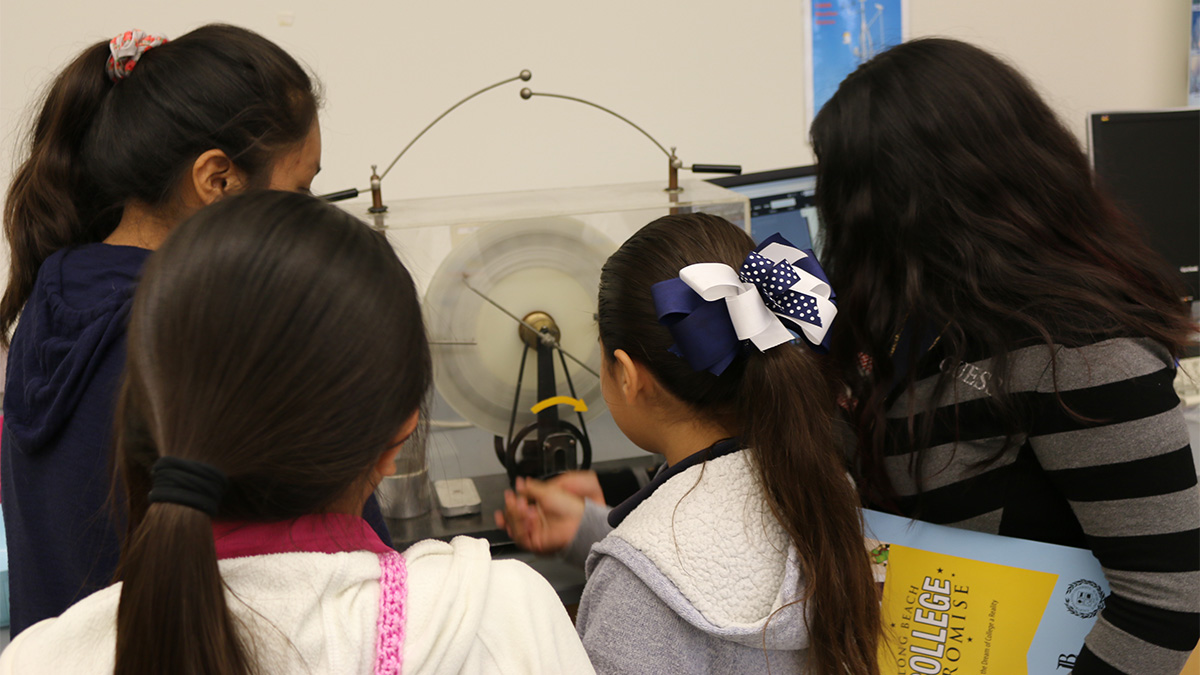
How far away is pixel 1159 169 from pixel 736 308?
1605mm

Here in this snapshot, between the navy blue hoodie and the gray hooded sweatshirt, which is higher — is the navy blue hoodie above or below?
above

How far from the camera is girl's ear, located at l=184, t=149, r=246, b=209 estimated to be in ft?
2.58

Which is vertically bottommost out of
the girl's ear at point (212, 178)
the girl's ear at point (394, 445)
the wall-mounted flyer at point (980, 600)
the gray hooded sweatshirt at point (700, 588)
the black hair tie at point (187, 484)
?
the wall-mounted flyer at point (980, 600)

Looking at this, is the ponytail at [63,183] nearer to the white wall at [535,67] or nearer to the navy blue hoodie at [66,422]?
the navy blue hoodie at [66,422]

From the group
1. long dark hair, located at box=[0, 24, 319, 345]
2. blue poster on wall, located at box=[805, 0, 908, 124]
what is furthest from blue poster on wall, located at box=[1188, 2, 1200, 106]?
long dark hair, located at box=[0, 24, 319, 345]

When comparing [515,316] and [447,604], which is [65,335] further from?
[515,316]

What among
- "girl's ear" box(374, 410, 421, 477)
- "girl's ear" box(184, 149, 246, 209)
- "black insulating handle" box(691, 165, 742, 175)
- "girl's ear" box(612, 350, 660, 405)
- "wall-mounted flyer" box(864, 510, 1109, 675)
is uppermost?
"girl's ear" box(184, 149, 246, 209)

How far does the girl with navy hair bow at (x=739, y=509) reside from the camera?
0.72 metres

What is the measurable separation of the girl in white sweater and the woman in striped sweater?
1.55 feet

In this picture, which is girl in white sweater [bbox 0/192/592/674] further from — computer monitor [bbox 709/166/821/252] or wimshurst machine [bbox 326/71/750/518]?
computer monitor [bbox 709/166/821/252]

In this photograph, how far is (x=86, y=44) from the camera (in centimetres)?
154

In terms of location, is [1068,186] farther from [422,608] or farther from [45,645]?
[45,645]

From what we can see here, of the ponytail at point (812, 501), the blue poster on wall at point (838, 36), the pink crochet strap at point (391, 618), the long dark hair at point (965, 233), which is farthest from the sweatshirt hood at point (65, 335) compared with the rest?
the blue poster on wall at point (838, 36)

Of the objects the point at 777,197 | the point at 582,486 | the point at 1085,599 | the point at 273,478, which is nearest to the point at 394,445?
the point at 273,478
